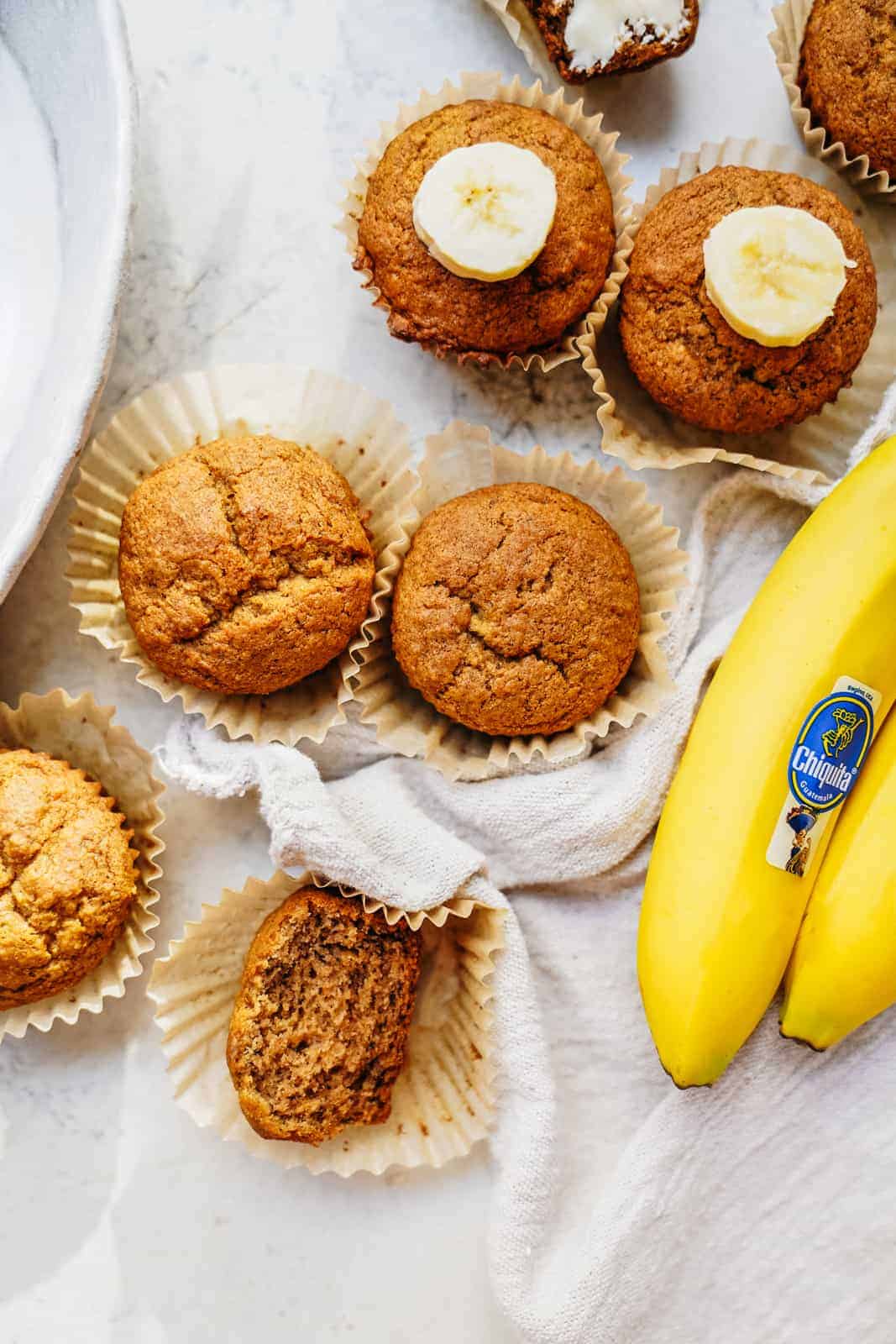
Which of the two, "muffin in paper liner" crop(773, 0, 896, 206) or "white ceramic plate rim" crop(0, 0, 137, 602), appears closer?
"white ceramic plate rim" crop(0, 0, 137, 602)

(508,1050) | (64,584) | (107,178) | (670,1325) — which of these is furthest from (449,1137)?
(107,178)

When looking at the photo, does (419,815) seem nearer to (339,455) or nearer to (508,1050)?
(508,1050)

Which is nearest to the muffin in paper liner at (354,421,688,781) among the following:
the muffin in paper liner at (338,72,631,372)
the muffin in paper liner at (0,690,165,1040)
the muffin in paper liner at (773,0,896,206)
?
the muffin in paper liner at (338,72,631,372)

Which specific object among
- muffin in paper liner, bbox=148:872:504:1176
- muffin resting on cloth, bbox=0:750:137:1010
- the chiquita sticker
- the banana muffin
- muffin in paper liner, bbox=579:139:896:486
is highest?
the banana muffin

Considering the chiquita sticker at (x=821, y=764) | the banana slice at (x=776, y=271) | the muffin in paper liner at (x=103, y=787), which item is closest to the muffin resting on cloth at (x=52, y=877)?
the muffin in paper liner at (x=103, y=787)

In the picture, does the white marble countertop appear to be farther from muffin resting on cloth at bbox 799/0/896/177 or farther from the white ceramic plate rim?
the white ceramic plate rim
